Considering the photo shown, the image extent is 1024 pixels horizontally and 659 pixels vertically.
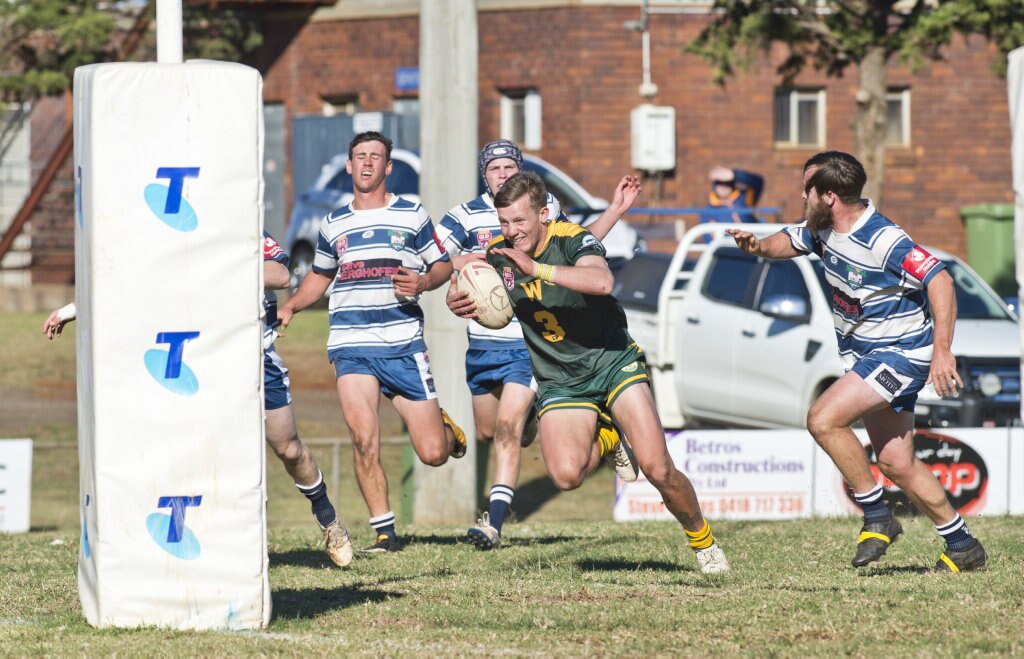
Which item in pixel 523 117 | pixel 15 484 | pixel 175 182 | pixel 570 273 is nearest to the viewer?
pixel 175 182

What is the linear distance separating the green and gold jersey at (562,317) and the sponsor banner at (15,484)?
6.33 metres

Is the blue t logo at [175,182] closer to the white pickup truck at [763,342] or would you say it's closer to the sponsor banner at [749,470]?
the sponsor banner at [749,470]

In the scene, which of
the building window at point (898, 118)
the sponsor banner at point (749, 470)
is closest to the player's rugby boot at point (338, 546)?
the sponsor banner at point (749, 470)

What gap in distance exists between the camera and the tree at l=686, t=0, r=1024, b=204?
18.7 m

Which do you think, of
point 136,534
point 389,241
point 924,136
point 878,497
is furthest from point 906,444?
point 924,136

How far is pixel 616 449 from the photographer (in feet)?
27.8

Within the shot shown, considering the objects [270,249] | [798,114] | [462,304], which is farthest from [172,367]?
[798,114]

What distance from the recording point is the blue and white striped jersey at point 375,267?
9594 mm

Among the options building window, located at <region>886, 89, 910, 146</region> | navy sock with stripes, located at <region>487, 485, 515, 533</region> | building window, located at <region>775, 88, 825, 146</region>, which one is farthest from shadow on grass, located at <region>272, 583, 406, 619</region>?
building window, located at <region>886, 89, 910, 146</region>

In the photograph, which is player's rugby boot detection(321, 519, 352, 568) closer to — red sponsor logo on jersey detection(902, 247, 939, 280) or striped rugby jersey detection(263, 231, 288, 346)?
striped rugby jersey detection(263, 231, 288, 346)

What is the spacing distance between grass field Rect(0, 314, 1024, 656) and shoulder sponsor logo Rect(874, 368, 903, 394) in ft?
3.00

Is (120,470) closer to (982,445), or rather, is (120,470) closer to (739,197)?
(982,445)

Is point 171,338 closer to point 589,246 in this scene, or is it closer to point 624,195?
point 589,246

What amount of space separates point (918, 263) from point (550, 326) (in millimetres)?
1800
